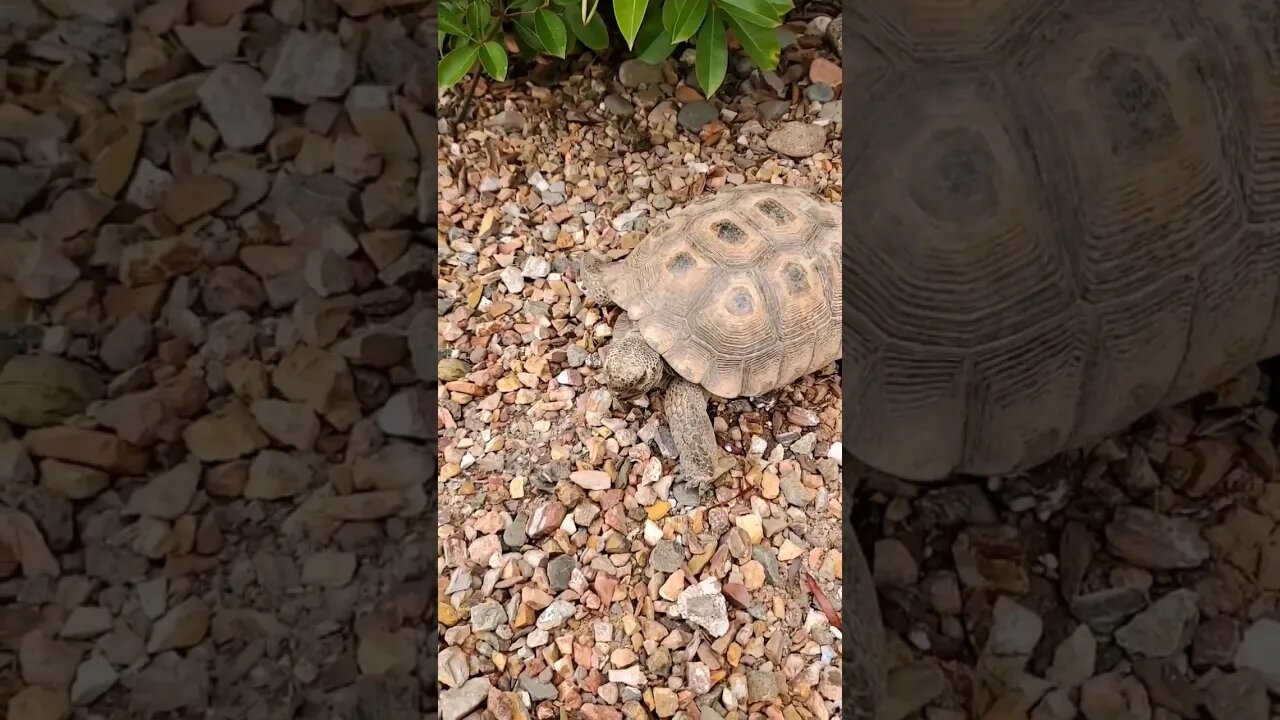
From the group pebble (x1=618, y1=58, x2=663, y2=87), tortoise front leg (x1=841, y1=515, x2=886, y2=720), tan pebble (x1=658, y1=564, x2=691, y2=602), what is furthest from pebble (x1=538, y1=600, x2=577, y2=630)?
pebble (x1=618, y1=58, x2=663, y2=87)

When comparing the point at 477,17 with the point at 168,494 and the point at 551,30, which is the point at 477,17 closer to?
the point at 551,30

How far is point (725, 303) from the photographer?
116cm

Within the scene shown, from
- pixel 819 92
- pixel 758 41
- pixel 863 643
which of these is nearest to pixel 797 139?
pixel 819 92

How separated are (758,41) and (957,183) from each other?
798mm

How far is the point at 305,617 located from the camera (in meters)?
0.33

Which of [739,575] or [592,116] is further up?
[592,116]

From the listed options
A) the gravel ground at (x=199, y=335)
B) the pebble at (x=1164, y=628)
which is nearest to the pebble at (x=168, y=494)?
the gravel ground at (x=199, y=335)

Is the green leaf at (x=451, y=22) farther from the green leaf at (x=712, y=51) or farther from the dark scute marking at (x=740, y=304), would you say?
the dark scute marking at (x=740, y=304)

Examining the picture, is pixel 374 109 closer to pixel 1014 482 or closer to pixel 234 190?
pixel 234 190

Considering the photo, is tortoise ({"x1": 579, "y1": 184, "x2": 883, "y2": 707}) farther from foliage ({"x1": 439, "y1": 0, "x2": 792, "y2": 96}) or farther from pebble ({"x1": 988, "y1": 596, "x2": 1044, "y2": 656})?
pebble ({"x1": 988, "y1": 596, "x2": 1044, "y2": 656})

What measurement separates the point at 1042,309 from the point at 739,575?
1.96 ft

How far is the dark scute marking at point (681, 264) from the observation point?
1169 mm

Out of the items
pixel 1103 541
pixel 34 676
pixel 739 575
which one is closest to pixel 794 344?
pixel 739 575

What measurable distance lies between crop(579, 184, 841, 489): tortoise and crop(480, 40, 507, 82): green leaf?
30 cm
